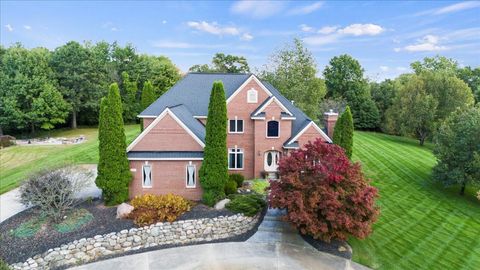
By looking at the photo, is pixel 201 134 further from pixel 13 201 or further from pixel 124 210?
pixel 13 201

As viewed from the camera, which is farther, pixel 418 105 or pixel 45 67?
pixel 45 67

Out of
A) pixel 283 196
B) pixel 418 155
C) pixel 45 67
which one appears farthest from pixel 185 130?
pixel 45 67

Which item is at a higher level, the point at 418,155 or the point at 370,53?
Result: the point at 370,53

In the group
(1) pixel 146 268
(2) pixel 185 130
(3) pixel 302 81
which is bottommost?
(1) pixel 146 268

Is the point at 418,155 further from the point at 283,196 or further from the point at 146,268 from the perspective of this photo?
the point at 146,268

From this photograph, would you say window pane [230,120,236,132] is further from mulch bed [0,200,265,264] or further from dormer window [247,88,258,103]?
mulch bed [0,200,265,264]

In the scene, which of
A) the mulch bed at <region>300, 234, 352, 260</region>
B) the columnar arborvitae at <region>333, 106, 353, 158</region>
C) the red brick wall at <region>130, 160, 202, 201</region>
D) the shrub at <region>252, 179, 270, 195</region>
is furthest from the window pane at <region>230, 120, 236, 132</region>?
the mulch bed at <region>300, 234, 352, 260</region>

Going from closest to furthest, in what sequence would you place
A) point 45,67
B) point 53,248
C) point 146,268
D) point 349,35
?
1. point 146,268
2. point 53,248
3. point 349,35
4. point 45,67
